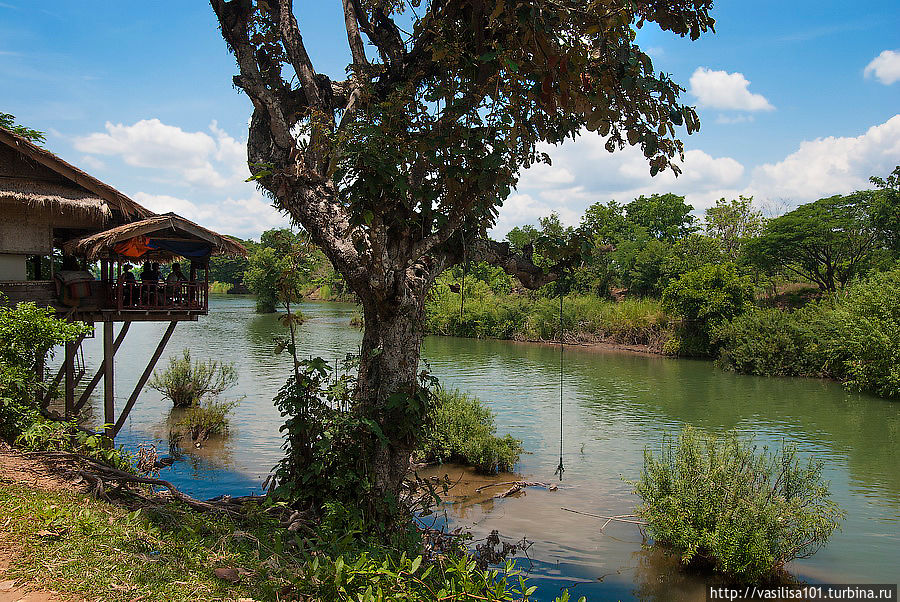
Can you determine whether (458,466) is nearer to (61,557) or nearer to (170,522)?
(170,522)

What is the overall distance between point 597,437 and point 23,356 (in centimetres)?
1171

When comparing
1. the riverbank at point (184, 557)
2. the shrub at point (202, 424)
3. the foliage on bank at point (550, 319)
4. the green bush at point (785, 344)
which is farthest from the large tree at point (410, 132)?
the foliage on bank at point (550, 319)

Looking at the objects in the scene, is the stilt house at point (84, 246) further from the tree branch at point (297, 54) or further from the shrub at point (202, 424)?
the tree branch at point (297, 54)

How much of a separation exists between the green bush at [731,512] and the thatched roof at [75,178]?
9.42 meters

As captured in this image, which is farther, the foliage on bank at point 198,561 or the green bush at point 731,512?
the green bush at point 731,512

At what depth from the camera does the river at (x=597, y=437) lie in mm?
8422

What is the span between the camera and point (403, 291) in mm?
5887

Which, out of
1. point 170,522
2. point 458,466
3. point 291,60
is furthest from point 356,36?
point 458,466

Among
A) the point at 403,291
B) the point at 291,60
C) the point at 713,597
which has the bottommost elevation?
the point at 713,597

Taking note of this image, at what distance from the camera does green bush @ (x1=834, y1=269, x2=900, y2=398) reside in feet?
63.3

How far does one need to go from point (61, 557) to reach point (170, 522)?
3.77 feet

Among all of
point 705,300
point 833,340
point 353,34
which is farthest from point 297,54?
point 705,300

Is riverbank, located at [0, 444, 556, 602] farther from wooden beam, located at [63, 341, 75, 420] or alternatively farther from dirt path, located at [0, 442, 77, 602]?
wooden beam, located at [63, 341, 75, 420]

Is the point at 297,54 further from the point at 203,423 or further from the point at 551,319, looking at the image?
the point at 551,319
